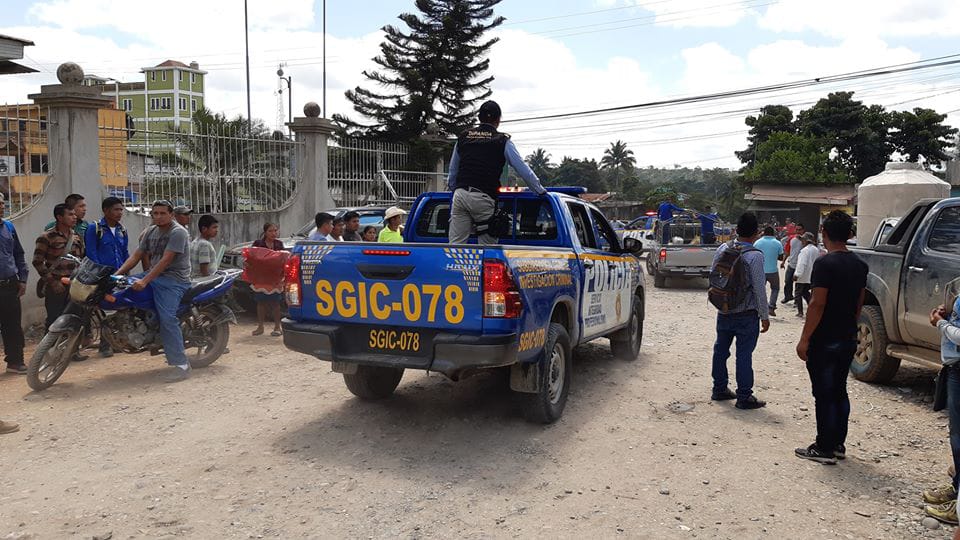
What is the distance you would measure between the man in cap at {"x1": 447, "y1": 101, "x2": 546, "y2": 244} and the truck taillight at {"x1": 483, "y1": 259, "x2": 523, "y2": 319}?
1365 millimetres

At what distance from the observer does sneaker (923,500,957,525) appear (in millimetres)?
4035

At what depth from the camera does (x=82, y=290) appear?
6602 millimetres

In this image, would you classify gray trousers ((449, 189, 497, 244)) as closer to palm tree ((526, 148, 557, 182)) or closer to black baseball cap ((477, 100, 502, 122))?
black baseball cap ((477, 100, 502, 122))

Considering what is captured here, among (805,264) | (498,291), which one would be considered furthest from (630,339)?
(805,264)

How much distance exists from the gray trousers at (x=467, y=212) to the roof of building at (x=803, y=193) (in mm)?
36373

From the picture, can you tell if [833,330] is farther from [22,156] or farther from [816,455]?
[22,156]

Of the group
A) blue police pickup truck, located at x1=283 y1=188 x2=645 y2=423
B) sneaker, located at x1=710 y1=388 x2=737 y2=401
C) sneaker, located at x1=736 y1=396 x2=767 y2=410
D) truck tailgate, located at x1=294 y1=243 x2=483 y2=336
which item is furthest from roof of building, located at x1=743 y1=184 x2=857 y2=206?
truck tailgate, located at x1=294 y1=243 x2=483 y2=336

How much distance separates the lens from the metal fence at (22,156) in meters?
8.95

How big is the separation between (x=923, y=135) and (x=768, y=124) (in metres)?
9.49

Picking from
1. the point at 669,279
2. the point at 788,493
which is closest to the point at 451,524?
the point at 788,493

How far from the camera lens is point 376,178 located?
1634 cm

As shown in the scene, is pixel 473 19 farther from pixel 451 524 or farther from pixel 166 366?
pixel 451 524

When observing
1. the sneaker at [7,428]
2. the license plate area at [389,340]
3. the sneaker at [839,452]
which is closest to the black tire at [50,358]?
the sneaker at [7,428]

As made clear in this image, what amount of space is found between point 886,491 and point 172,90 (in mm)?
95070
